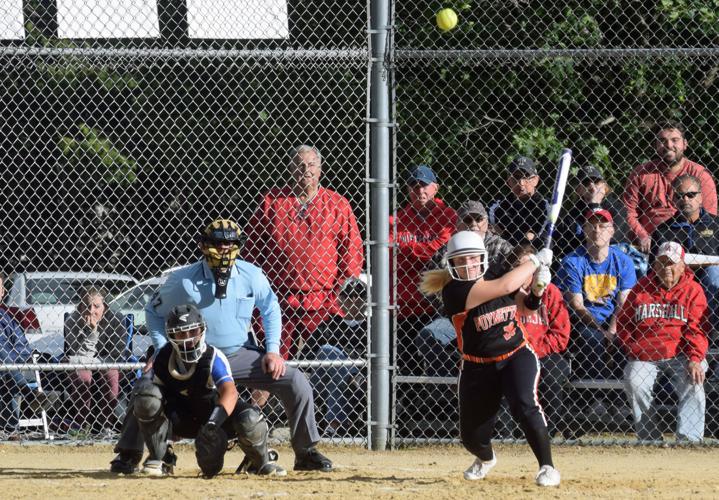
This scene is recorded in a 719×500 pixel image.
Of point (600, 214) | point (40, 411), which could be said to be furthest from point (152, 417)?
point (600, 214)

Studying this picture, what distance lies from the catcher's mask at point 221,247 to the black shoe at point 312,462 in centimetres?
105

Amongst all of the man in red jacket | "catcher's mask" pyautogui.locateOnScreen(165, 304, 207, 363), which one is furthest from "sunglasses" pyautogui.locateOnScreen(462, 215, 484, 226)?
"catcher's mask" pyautogui.locateOnScreen(165, 304, 207, 363)

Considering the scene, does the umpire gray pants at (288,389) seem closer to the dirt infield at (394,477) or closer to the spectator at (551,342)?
the dirt infield at (394,477)

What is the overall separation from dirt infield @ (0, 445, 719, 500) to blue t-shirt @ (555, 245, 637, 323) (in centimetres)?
102

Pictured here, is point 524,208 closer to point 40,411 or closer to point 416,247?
point 416,247

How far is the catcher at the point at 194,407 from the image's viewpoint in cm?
640

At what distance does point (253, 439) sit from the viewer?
6586 millimetres

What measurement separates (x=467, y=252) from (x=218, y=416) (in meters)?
1.58

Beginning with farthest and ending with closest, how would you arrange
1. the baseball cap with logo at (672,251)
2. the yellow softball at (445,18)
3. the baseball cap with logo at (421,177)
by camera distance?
the baseball cap with logo at (421,177), the yellow softball at (445,18), the baseball cap with logo at (672,251)

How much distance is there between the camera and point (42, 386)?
9219 millimetres

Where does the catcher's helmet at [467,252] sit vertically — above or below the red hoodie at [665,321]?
above

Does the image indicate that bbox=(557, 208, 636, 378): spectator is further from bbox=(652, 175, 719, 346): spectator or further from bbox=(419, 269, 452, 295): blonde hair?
bbox=(419, 269, 452, 295): blonde hair

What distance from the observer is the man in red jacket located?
8133mm

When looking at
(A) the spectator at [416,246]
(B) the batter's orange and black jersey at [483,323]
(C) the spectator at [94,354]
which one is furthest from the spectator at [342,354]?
(B) the batter's orange and black jersey at [483,323]
